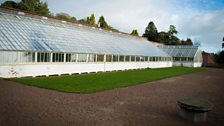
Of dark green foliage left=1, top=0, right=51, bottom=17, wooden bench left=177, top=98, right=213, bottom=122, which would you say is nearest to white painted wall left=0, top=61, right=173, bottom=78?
wooden bench left=177, top=98, right=213, bottom=122

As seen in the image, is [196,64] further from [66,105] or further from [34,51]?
[66,105]

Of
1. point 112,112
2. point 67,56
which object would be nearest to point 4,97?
point 112,112

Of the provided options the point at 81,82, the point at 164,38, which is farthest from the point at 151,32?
the point at 81,82

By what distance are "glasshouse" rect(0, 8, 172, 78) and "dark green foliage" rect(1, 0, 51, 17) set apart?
89.7ft

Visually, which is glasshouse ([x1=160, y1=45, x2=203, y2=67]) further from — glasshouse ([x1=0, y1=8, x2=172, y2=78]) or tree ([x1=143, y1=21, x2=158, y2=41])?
tree ([x1=143, y1=21, x2=158, y2=41])

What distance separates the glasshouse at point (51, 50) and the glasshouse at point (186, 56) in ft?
71.1

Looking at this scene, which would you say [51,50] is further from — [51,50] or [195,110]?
[195,110]

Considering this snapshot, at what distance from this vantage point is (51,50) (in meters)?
23.8

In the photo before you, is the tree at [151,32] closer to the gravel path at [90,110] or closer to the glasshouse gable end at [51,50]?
the glasshouse gable end at [51,50]

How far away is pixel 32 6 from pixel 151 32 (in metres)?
42.7

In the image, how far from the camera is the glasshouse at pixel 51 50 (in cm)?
2062

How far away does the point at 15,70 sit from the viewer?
66.8 feet

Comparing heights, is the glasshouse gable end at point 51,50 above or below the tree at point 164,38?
below

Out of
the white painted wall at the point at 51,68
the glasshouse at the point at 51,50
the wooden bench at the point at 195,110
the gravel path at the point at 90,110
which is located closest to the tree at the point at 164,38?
the glasshouse at the point at 51,50
